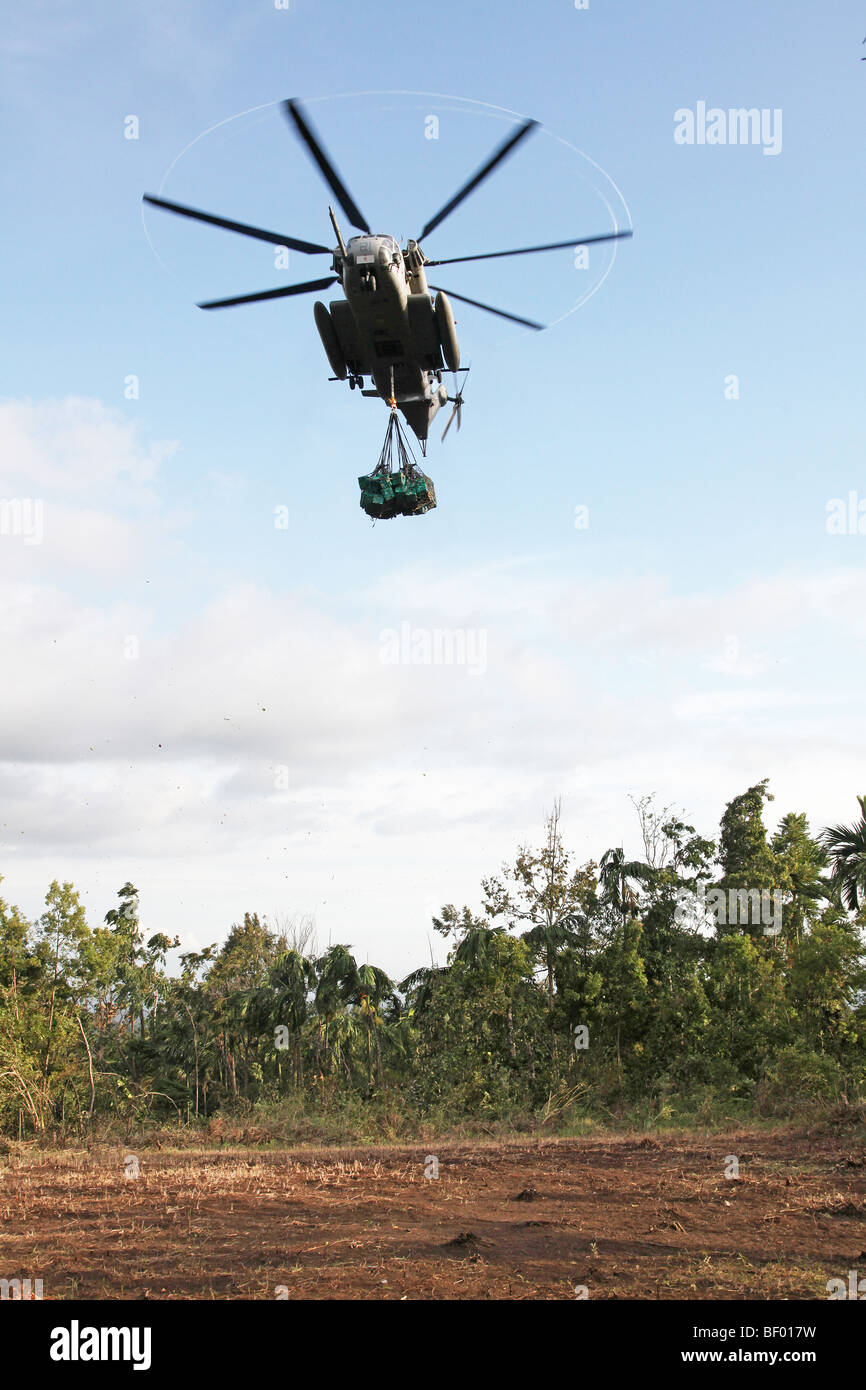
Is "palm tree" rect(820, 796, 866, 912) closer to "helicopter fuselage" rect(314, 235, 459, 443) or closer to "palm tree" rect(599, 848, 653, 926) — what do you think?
"palm tree" rect(599, 848, 653, 926)

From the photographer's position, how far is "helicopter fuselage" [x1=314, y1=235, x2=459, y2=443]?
11383 millimetres

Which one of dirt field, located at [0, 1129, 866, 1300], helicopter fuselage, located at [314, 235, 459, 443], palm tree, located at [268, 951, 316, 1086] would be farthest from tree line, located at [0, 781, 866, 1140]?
helicopter fuselage, located at [314, 235, 459, 443]

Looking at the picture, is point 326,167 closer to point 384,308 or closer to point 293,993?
point 384,308

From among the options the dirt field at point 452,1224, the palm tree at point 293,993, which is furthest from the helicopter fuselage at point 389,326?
the palm tree at point 293,993

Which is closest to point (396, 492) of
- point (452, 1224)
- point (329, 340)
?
point (329, 340)

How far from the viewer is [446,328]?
12.2 metres

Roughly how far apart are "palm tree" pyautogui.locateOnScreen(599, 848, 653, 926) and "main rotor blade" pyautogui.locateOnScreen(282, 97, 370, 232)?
1664cm

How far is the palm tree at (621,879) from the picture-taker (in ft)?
77.6

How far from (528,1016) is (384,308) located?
644 inches

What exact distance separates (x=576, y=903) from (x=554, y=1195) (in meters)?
11.9

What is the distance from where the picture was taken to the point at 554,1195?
11.3 m
